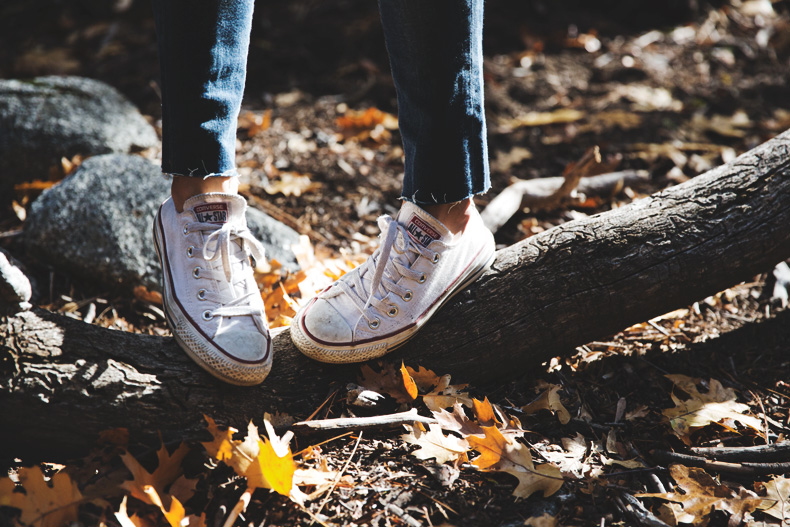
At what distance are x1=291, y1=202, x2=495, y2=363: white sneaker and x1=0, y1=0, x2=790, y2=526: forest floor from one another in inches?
6.9

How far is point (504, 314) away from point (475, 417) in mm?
336

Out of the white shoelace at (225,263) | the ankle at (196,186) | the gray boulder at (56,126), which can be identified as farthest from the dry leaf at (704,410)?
the gray boulder at (56,126)

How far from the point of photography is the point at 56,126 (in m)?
3.10

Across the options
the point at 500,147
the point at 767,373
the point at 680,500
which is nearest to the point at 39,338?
the point at 680,500

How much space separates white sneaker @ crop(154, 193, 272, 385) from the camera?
1.57 m

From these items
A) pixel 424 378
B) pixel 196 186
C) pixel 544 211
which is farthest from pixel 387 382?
pixel 544 211

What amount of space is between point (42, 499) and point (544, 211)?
2415 millimetres

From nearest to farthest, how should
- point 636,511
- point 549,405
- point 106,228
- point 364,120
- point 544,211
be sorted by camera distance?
1. point 636,511
2. point 549,405
3. point 106,228
4. point 544,211
5. point 364,120

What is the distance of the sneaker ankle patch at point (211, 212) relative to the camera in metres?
1.64

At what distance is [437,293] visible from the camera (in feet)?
5.72

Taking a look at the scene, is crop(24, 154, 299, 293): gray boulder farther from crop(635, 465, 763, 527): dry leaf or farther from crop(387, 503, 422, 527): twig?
crop(635, 465, 763, 527): dry leaf

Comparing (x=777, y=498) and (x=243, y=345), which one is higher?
(x=243, y=345)

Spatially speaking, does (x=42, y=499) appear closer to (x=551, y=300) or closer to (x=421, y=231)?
(x=421, y=231)

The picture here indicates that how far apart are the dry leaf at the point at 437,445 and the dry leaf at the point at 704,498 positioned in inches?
18.2
